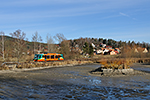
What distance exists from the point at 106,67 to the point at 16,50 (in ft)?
82.5

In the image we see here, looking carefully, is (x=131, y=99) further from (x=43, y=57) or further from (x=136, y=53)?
(x=136, y=53)

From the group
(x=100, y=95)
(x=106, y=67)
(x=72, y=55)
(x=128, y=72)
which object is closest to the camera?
(x=100, y=95)

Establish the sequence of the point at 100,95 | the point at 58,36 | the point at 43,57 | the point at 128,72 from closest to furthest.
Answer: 1. the point at 100,95
2. the point at 128,72
3. the point at 43,57
4. the point at 58,36

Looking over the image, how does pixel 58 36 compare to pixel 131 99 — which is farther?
→ pixel 58 36

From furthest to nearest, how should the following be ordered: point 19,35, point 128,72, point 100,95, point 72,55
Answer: point 72,55 → point 19,35 → point 128,72 → point 100,95

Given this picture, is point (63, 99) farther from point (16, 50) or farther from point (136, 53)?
point (136, 53)

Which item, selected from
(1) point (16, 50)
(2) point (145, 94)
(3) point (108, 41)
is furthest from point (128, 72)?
(3) point (108, 41)

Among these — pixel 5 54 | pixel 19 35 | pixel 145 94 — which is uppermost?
pixel 19 35

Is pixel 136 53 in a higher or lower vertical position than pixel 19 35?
lower

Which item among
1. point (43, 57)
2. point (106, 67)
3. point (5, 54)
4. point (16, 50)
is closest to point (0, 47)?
point (5, 54)

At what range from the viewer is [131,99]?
7750 millimetres

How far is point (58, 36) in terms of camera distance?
60.7 metres

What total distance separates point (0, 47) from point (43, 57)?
523 inches

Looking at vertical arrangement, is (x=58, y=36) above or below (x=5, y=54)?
above
